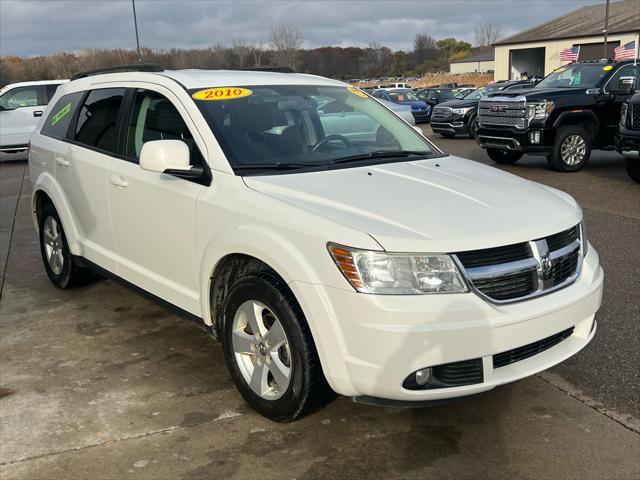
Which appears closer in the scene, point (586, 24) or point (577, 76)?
point (577, 76)

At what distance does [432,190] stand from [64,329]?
295cm

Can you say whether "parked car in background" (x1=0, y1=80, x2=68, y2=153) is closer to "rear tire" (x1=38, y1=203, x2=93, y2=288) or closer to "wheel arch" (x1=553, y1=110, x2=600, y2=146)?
"wheel arch" (x1=553, y1=110, x2=600, y2=146)

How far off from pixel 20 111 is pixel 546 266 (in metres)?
16.2

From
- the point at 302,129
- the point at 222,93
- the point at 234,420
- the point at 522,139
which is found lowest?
the point at 234,420

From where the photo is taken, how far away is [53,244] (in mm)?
5602

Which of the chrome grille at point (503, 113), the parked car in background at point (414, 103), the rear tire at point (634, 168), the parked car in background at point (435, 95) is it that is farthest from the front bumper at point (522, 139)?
the parked car in background at point (435, 95)

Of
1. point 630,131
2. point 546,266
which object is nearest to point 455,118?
point 630,131

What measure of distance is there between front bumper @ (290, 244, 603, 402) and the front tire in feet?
0.40

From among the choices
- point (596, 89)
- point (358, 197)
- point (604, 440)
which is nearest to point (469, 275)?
point (358, 197)

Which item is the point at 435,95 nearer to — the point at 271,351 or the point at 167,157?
the point at 167,157

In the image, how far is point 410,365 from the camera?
2801 mm

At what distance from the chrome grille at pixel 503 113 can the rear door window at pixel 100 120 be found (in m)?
8.26

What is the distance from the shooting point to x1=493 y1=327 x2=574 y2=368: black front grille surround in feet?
9.83

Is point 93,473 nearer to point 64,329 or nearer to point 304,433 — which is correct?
point 304,433
